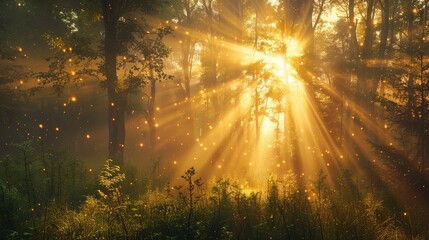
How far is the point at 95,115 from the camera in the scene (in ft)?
101

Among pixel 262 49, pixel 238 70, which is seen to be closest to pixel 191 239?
pixel 262 49

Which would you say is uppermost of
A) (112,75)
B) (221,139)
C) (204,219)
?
(112,75)

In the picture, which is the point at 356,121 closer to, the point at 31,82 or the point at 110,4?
the point at 110,4

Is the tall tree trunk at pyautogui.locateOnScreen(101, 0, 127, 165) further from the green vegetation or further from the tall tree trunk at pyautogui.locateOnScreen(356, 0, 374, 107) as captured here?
the tall tree trunk at pyautogui.locateOnScreen(356, 0, 374, 107)

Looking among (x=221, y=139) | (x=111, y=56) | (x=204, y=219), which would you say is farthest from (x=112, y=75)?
(x=221, y=139)

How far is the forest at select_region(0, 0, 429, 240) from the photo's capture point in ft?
21.5

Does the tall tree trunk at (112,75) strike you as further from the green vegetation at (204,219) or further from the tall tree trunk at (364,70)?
the tall tree trunk at (364,70)

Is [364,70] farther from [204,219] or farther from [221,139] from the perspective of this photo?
[204,219]

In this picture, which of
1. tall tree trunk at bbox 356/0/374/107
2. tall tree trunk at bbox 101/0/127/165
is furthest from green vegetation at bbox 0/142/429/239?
tall tree trunk at bbox 356/0/374/107

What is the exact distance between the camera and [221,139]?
23141 mm

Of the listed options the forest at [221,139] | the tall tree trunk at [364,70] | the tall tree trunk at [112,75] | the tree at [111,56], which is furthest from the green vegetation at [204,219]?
the tall tree trunk at [364,70]

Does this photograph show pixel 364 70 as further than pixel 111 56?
Yes

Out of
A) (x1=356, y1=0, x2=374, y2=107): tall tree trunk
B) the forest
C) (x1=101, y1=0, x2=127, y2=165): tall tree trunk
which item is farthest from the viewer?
(x1=356, y1=0, x2=374, y2=107): tall tree trunk

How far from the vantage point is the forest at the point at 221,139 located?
655cm
